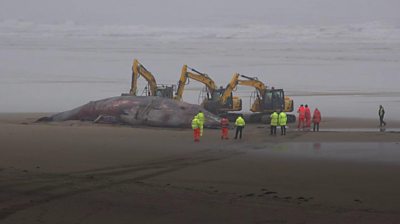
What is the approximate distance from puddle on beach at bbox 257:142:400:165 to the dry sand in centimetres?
3

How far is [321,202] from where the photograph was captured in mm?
9125

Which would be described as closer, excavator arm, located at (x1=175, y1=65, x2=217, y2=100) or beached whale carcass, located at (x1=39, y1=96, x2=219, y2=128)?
beached whale carcass, located at (x1=39, y1=96, x2=219, y2=128)

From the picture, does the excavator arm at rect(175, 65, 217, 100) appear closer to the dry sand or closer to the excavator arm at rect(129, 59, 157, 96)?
the excavator arm at rect(129, 59, 157, 96)

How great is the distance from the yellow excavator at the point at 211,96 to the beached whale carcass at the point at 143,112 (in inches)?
178

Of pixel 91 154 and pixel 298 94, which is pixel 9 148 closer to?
pixel 91 154

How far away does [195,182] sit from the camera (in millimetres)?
11000

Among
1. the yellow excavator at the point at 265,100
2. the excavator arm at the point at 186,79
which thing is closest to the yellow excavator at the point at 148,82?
the excavator arm at the point at 186,79

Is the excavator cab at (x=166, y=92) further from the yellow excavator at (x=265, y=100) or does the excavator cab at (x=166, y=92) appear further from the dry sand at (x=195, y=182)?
the dry sand at (x=195, y=182)

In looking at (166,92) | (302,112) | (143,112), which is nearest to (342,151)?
(302,112)

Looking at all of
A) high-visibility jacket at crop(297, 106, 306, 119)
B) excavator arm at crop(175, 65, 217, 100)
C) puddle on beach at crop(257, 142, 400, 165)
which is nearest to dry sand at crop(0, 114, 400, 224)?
puddle on beach at crop(257, 142, 400, 165)

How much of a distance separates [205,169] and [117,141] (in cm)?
675

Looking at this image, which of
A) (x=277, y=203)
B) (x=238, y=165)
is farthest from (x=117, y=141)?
(x=277, y=203)

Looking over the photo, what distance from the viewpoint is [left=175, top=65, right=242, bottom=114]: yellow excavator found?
33.4 meters

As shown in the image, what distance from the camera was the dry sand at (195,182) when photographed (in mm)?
8328
